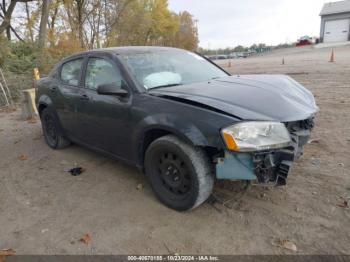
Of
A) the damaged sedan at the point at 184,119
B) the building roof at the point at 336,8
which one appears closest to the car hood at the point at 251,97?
the damaged sedan at the point at 184,119

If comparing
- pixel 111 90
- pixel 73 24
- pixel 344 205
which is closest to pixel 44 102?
pixel 111 90

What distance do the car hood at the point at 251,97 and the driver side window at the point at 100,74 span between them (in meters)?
0.61

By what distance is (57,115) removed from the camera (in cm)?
469

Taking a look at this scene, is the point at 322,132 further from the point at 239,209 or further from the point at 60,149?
the point at 60,149

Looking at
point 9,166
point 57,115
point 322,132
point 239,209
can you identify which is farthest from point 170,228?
point 322,132

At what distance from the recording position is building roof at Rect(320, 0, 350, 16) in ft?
144

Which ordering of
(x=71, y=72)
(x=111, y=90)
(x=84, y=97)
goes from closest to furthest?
(x=111, y=90) < (x=84, y=97) < (x=71, y=72)

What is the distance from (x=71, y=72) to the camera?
443 centimetres

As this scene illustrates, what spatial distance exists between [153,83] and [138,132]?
23.4 inches

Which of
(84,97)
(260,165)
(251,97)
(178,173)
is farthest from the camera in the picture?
(84,97)

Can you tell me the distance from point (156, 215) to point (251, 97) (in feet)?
5.04

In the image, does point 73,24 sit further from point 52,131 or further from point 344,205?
point 344,205

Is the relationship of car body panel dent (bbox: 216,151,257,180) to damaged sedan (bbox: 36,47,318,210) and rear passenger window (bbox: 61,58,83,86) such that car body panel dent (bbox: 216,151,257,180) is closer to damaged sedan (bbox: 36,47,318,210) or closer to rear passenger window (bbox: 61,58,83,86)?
damaged sedan (bbox: 36,47,318,210)

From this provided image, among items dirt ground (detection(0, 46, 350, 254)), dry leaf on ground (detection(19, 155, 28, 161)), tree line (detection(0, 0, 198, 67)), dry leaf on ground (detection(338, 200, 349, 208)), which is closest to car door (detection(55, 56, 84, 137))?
dirt ground (detection(0, 46, 350, 254))
